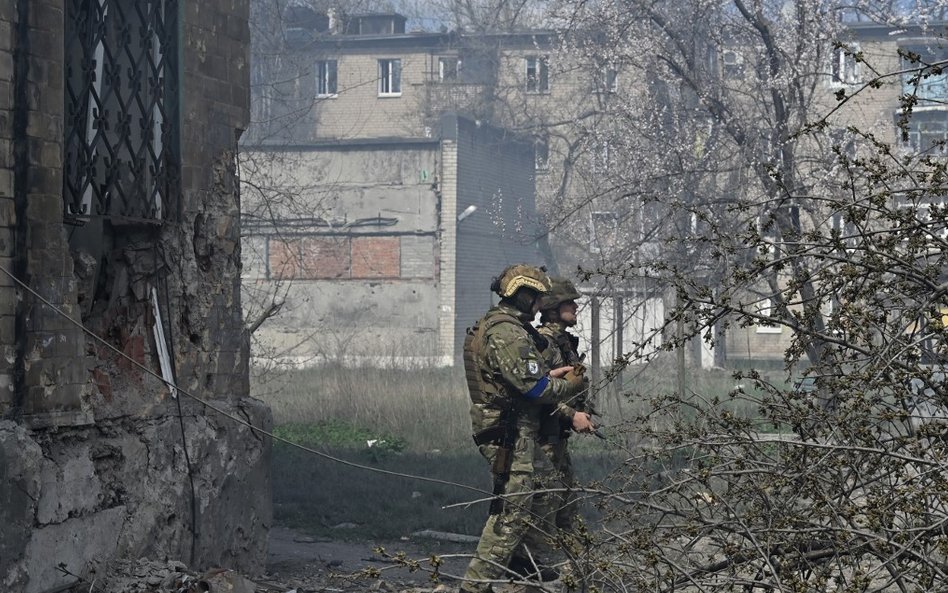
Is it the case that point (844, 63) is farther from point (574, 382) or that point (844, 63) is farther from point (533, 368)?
point (533, 368)

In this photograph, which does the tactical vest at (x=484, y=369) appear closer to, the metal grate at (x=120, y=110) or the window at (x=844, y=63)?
the metal grate at (x=120, y=110)

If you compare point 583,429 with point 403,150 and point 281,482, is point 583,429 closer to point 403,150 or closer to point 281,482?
point 281,482

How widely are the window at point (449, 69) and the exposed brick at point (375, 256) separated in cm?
1160

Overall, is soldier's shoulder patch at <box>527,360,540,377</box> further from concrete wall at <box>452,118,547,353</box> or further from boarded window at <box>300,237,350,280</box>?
boarded window at <box>300,237,350,280</box>

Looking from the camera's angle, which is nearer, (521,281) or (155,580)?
(155,580)

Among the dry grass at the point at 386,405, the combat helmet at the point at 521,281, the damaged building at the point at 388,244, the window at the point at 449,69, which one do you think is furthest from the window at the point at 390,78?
the combat helmet at the point at 521,281

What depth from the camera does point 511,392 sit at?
674cm

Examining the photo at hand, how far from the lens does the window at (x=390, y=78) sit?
4328cm

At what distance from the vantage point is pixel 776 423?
153 inches

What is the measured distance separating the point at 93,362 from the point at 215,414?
0.89m

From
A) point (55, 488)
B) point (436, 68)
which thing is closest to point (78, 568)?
point (55, 488)

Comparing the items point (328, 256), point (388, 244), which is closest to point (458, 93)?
point (388, 244)

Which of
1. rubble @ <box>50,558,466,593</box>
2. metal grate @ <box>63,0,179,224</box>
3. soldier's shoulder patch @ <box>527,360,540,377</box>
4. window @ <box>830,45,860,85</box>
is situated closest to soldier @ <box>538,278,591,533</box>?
soldier's shoulder patch @ <box>527,360,540,377</box>

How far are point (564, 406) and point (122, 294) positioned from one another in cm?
250
